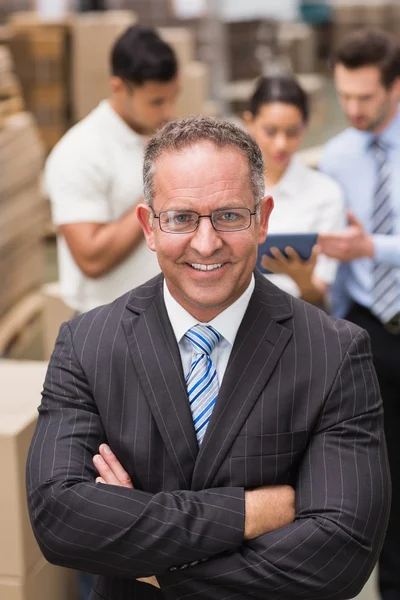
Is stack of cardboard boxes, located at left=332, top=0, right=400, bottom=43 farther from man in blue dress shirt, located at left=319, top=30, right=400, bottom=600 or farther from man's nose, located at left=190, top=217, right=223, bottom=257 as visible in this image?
man's nose, located at left=190, top=217, right=223, bottom=257

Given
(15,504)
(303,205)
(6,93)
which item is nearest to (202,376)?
(15,504)

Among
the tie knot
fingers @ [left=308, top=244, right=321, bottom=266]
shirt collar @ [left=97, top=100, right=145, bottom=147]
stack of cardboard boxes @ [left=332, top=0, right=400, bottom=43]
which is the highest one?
shirt collar @ [left=97, top=100, right=145, bottom=147]

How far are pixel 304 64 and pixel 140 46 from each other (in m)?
10.5

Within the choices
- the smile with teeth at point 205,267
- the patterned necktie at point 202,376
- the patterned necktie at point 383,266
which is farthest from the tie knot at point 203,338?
the patterned necktie at point 383,266

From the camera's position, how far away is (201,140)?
1803mm

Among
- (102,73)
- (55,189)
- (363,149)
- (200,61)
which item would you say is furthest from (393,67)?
(200,61)

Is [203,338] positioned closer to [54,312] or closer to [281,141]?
[281,141]

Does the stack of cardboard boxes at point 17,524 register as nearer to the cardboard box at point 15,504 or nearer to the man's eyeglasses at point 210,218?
the cardboard box at point 15,504

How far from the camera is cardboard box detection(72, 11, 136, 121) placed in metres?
7.75

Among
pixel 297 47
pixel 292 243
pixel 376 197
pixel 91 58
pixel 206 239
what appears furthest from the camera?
pixel 297 47

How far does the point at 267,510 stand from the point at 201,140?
71cm

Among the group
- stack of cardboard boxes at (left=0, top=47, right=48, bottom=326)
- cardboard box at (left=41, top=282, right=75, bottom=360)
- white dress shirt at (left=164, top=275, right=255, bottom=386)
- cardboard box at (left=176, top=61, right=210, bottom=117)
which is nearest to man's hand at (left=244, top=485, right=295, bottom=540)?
white dress shirt at (left=164, top=275, right=255, bottom=386)

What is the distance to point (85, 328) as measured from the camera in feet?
6.45

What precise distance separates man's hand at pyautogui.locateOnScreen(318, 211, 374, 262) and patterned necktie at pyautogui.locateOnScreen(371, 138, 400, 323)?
19 cm
